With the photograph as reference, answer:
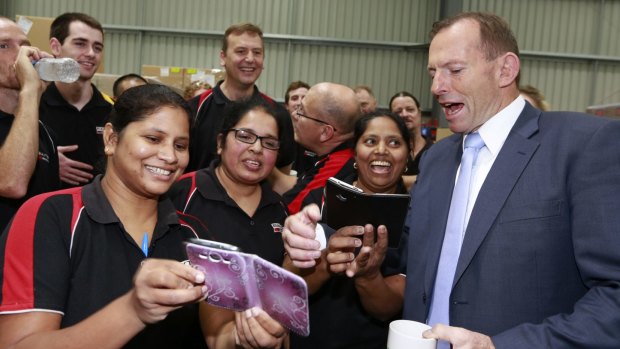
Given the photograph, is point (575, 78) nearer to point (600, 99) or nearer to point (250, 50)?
point (600, 99)

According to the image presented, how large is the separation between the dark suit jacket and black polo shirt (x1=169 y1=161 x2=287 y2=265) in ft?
3.19

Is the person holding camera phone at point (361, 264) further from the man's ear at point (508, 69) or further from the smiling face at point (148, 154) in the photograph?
the man's ear at point (508, 69)

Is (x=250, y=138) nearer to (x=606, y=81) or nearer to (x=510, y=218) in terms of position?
(x=510, y=218)

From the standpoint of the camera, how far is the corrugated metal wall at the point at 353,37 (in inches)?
369

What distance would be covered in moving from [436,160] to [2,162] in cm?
169

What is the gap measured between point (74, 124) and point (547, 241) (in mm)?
2861

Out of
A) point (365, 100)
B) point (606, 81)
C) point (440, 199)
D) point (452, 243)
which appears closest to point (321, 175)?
point (440, 199)

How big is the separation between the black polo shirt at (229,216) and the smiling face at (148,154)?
633 mm

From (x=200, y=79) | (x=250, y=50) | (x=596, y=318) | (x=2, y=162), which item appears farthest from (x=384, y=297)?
(x=200, y=79)

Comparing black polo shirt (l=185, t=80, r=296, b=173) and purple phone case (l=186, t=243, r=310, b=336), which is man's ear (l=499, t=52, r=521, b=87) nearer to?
purple phone case (l=186, t=243, r=310, b=336)

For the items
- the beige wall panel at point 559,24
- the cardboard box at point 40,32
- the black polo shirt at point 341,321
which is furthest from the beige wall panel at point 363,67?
the black polo shirt at point 341,321

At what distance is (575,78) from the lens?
947 cm

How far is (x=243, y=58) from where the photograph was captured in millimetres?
3863

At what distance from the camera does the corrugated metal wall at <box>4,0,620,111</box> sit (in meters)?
Result: 9.38
